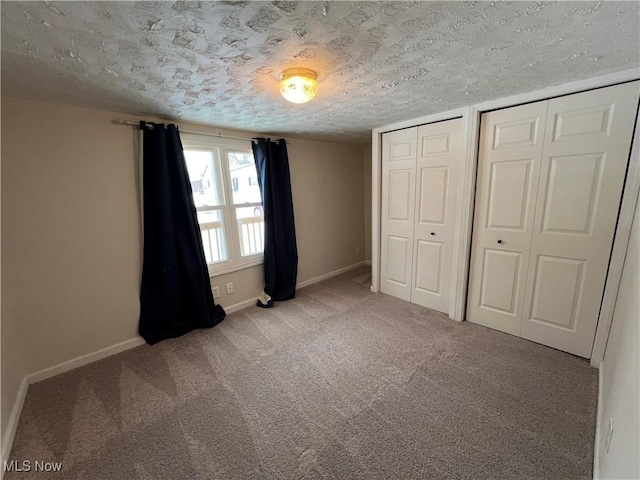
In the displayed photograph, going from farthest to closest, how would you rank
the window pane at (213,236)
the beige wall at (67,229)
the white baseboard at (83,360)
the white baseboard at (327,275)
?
the white baseboard at (327,275) < the window pane at (213,236) < the white baseboard at (83,360) < the beige wall at (67,229)

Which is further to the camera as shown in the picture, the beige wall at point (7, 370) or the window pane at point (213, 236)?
the window pane at point (213, 236)

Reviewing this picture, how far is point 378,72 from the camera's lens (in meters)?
1.53

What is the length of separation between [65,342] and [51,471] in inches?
41.8

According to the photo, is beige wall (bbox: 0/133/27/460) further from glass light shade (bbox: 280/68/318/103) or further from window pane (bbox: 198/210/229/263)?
glass light shade (bbox: 280/68/318/103)

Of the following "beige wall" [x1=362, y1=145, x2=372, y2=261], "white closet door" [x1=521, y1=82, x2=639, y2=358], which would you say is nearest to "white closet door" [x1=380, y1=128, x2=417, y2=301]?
"white closet door" [x1=521, y1=82, x2=639, y2=358]

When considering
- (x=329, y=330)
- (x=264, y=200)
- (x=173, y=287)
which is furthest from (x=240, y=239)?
(x=329, y=330)

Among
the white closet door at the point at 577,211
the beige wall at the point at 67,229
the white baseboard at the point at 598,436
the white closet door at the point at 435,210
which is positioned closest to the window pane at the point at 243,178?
the beige wall at the point at 67,229

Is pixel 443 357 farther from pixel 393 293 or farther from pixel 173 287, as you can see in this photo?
pixel 173 287

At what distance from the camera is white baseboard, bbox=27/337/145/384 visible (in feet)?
6.45

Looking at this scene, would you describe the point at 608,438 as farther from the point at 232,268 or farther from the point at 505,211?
the point at 232,268

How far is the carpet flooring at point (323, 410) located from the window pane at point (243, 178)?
1592 millimetres

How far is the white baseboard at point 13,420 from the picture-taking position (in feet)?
4.57

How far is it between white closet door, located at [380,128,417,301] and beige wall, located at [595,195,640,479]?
1.69 meters

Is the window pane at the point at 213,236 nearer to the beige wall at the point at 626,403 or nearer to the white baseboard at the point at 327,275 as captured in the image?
the white baseboard at the point at 327,275
